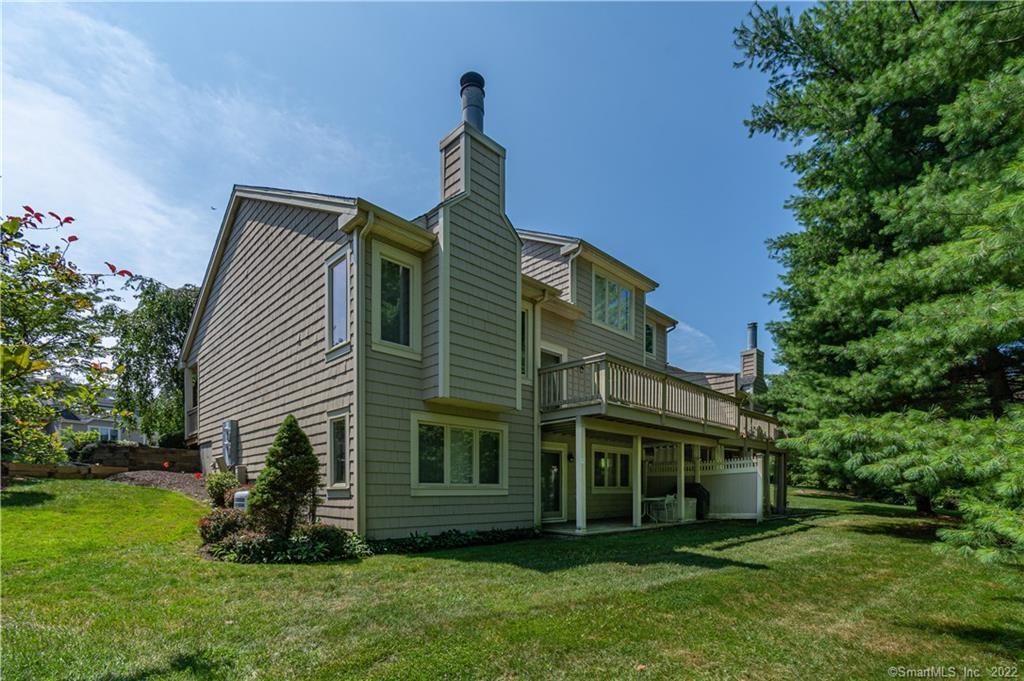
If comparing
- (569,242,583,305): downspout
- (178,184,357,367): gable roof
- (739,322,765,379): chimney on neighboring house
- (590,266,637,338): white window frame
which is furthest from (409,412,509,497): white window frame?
(739,322,765,379): chimney on neighboring house

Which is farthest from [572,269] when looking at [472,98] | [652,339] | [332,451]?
[332,451]

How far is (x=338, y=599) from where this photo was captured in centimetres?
554

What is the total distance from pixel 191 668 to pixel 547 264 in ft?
41.1

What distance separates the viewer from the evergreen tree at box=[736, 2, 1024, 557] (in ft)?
17.0

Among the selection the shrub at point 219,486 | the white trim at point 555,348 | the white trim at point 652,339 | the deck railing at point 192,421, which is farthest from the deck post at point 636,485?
the deck railing at point 192,421

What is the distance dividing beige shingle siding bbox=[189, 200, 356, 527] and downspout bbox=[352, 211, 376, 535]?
0.55 feet

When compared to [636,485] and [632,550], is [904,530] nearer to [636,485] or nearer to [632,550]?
[636,485]

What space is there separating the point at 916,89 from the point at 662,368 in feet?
36.7

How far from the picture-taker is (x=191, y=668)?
3.72 metres

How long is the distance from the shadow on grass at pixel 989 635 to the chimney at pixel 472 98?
33.9 feet

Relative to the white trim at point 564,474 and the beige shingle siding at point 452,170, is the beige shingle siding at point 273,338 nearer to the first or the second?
the beige shingle siding at point 452,170

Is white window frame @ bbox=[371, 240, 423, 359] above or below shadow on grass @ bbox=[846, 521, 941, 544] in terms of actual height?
above

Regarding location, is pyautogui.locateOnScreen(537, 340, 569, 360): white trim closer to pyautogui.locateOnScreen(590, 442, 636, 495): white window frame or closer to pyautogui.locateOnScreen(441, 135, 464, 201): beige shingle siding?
pyautogui.locateOnScreen(590, 442, 636, 495): white window frame

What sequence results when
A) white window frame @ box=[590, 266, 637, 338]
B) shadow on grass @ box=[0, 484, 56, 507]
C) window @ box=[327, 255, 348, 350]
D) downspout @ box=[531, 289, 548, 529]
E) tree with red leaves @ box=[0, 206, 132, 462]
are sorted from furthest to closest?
1. white window frame @ box=[590, 266, 637, 338]
2. downspout @ box=[531, 289, 548, 529]
3. shadow on grass @ box=[0, 484, 56, 507]
4. window @ box=[327, 255, 348, 350]
5. tree with red leaves @ box=[0, 206, 132, 462]
